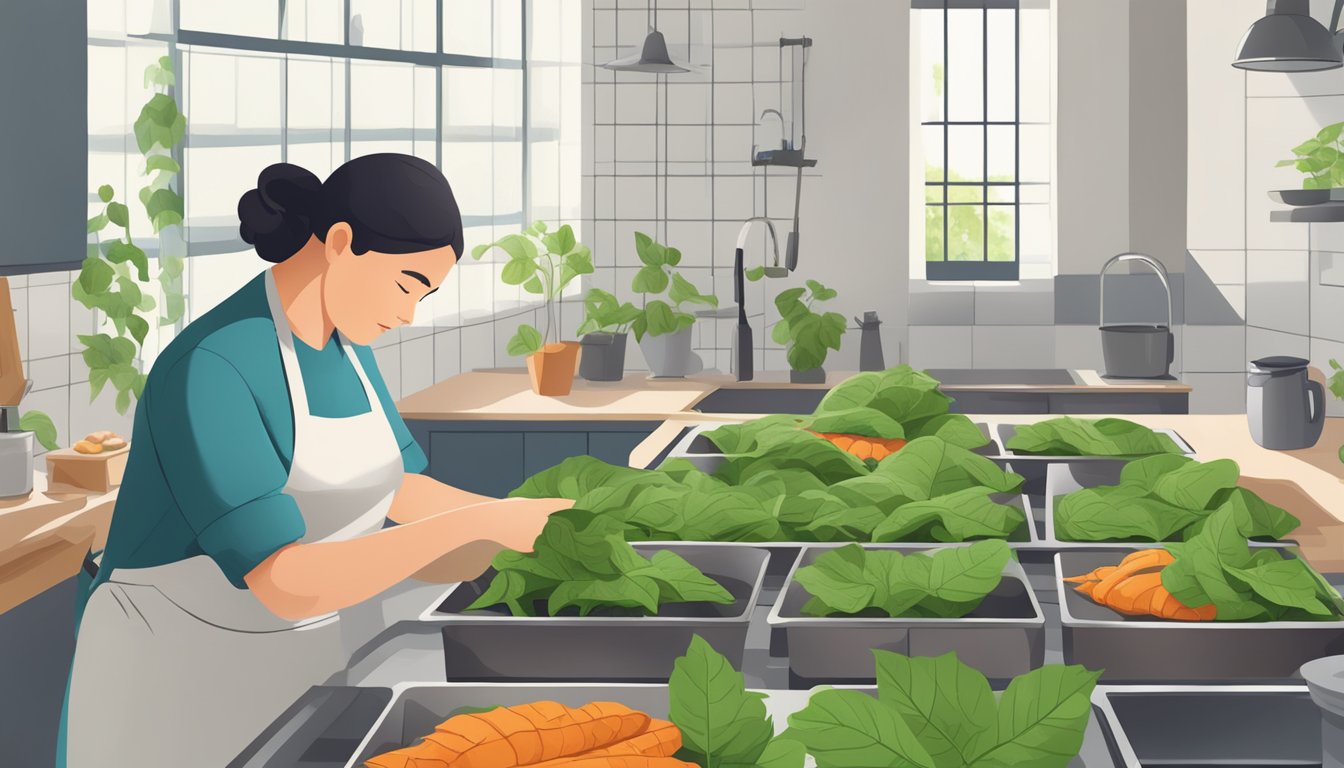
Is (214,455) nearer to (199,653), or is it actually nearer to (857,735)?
(199,653)

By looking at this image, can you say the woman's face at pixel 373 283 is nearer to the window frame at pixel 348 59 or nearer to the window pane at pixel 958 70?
the window frame at pixel 348 59

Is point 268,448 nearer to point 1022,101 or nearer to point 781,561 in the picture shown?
point 781,561

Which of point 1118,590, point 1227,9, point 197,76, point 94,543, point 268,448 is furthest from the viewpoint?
point 1227,9

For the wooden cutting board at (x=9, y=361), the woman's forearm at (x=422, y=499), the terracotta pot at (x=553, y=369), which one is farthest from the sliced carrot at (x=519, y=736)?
the terracotta pot at (x=553, y=369)

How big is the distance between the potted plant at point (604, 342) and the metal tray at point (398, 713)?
293 cm

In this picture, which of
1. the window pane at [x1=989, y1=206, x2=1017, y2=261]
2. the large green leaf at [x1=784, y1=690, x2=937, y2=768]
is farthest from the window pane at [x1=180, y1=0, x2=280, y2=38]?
the window pane at [x1=989, y1=206, x2=1017, y2=261]

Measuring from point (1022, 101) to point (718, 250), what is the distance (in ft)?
4.08

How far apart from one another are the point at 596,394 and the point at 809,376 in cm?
64

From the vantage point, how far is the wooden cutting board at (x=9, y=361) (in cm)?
209

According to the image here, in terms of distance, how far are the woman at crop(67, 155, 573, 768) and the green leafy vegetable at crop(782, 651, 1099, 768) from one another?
542mm

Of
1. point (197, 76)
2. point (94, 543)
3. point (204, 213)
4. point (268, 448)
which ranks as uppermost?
point (197, 76)

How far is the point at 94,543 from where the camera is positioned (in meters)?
2.13

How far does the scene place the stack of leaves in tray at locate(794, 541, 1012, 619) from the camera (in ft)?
4.04

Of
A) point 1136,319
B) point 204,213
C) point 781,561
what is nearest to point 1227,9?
point 1136,319
